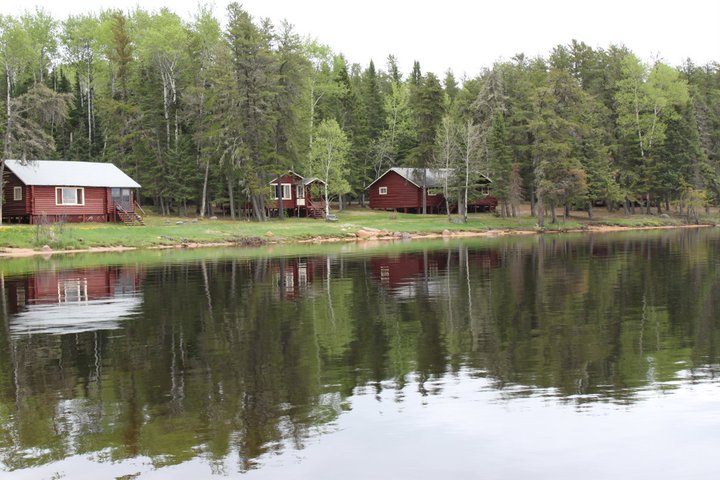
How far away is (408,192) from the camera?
291 ft

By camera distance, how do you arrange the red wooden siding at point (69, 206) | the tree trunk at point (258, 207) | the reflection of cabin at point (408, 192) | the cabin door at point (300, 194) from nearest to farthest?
1. the red wooden siding at point (69, 206)
2. the tree trunk at point (258, 207)
3. the cabin door at point (300, 194)
4. the reflection of cabin at point (408, 192)

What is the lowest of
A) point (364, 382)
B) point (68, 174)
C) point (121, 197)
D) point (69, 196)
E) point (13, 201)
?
point (364, 382)

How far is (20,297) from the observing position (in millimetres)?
26375

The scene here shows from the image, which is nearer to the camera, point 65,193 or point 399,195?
point 65,193

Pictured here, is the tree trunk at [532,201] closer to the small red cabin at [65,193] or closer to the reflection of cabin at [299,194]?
the reflection of cabin at [299,194]

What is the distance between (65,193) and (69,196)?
417mm

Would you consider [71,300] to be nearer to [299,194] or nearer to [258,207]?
[258,207]

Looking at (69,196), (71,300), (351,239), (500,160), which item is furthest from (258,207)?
(71,300)

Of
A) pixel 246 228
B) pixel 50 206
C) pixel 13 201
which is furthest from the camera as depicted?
pixel 13 201

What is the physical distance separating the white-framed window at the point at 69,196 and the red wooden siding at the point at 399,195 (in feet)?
124

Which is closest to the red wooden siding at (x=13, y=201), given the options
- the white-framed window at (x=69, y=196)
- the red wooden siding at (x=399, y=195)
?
the white-framed window at (x=69, y=196)

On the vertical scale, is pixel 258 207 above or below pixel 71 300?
above

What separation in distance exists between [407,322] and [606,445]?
1008 centimetres

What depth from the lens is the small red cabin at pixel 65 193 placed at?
2420 inches
